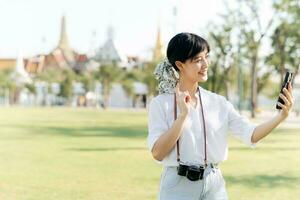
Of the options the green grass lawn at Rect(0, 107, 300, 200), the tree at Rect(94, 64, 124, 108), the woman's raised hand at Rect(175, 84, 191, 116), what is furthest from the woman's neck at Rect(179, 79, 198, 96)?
the tree at Rect(94, 64, 124, 108)

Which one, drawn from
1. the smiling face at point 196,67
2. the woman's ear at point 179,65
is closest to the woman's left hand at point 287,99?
the smiling face at point 196,67

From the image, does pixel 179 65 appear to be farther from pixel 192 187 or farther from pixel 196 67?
pixel 192 187

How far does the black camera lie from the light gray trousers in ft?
0.13

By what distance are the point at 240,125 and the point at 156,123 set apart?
450 mm

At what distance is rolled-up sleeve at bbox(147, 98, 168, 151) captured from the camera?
305cm

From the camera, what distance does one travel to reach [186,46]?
10.2 feet

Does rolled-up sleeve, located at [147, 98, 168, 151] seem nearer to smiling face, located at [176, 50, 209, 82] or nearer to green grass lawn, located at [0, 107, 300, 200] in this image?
smiling face, located at [176, 50, 209, 82]

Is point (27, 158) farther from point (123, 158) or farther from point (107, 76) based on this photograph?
point (107, 76)

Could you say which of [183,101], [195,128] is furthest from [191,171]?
[183,101]

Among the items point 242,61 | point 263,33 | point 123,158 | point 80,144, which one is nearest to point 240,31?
point 263,33

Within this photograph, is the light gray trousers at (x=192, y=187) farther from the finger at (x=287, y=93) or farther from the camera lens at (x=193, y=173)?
the finger at (x=287, y=93)

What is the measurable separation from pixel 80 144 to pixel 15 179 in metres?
7.09

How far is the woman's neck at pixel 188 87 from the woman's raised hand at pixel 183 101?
101mm

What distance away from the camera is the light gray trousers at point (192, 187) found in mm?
3062
